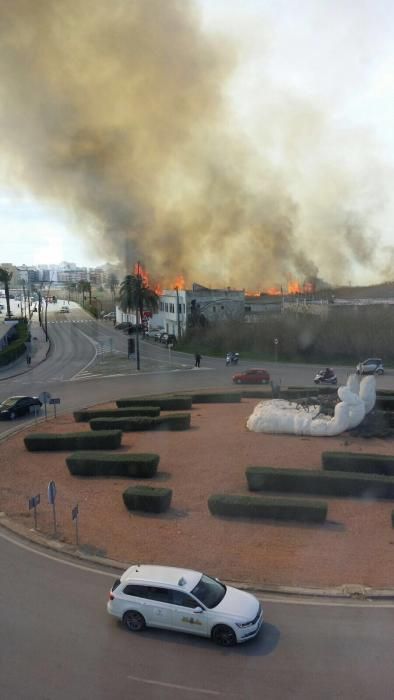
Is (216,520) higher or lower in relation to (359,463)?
lower

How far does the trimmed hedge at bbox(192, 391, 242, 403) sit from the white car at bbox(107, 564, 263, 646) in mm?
14263

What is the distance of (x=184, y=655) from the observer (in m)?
6.56

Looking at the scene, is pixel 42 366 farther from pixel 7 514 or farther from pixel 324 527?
pixel 324 527

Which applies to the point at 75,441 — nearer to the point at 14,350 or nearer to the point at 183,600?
the point at 183,600

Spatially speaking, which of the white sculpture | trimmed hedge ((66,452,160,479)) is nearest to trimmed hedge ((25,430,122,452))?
trimmed hedge ((66,452,160,479))

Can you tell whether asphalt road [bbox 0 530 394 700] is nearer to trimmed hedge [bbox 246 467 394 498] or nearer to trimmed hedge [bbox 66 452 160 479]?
trimmed hedge [bbox 246 467 394 498]

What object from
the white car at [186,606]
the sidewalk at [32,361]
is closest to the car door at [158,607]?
the white car at [186,606]

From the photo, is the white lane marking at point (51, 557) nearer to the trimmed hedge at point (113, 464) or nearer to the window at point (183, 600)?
the window at point (183, 600)

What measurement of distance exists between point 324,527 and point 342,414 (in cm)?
564

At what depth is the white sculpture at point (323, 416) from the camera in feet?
50.4

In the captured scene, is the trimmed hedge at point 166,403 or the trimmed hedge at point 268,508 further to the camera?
the trimmed hedge at point 166,403

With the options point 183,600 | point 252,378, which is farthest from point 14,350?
point 183,600

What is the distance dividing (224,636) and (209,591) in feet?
1.93

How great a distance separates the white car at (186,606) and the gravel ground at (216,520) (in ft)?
4.22
